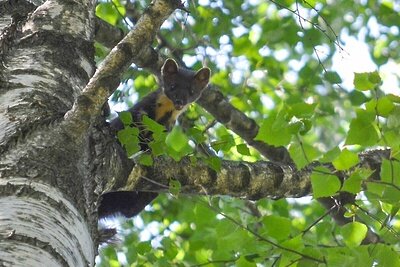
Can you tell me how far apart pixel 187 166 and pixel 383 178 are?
870 mm

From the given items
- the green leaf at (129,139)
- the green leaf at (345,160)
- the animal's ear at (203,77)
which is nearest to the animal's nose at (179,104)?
the animal's ear at (203,77)

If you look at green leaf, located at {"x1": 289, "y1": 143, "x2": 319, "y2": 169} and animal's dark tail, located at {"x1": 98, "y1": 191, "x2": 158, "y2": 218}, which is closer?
green leaf, located at {"x1": 289, "y1": 143, "x2": 319, "y2": 169}

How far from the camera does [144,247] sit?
4074 mm

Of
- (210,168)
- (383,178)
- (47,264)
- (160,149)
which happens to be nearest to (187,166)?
(210,168)

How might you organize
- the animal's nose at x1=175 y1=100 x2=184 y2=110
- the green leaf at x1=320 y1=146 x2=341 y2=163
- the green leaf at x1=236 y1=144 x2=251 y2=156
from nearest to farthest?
the green leaf at x1=320 y1=146 x2=341 y2=163 → the green leaf at x1=236 y1=144 x2=251 y2=156 → the animal's nose at x1=175 y1=100 x2=184 y2=110

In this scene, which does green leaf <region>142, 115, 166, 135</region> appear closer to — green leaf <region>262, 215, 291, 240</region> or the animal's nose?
green leaf <region>262, 215, 291, 240</region>

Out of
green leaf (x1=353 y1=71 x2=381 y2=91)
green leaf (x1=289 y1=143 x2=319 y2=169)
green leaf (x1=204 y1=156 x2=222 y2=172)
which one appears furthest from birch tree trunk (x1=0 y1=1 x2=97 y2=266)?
green leaf (x1=353 y1=71 x2=381 y2=91)

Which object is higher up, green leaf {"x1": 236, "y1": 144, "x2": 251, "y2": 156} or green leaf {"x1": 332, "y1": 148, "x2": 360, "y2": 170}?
green leaf {"x1": 236, "y1": 144, "x2": 251, "y2": 156}

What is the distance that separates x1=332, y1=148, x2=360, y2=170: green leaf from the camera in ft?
8.43

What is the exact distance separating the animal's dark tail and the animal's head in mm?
1999

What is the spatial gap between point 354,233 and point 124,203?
1.69 m

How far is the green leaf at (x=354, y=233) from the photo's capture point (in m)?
2.95

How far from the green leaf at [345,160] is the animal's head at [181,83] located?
3.79 m

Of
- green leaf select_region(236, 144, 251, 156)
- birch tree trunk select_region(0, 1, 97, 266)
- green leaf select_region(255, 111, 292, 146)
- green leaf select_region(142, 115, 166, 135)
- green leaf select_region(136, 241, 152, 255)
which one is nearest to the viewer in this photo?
birch tree trunk select_region(0, 1, 97, 266)
